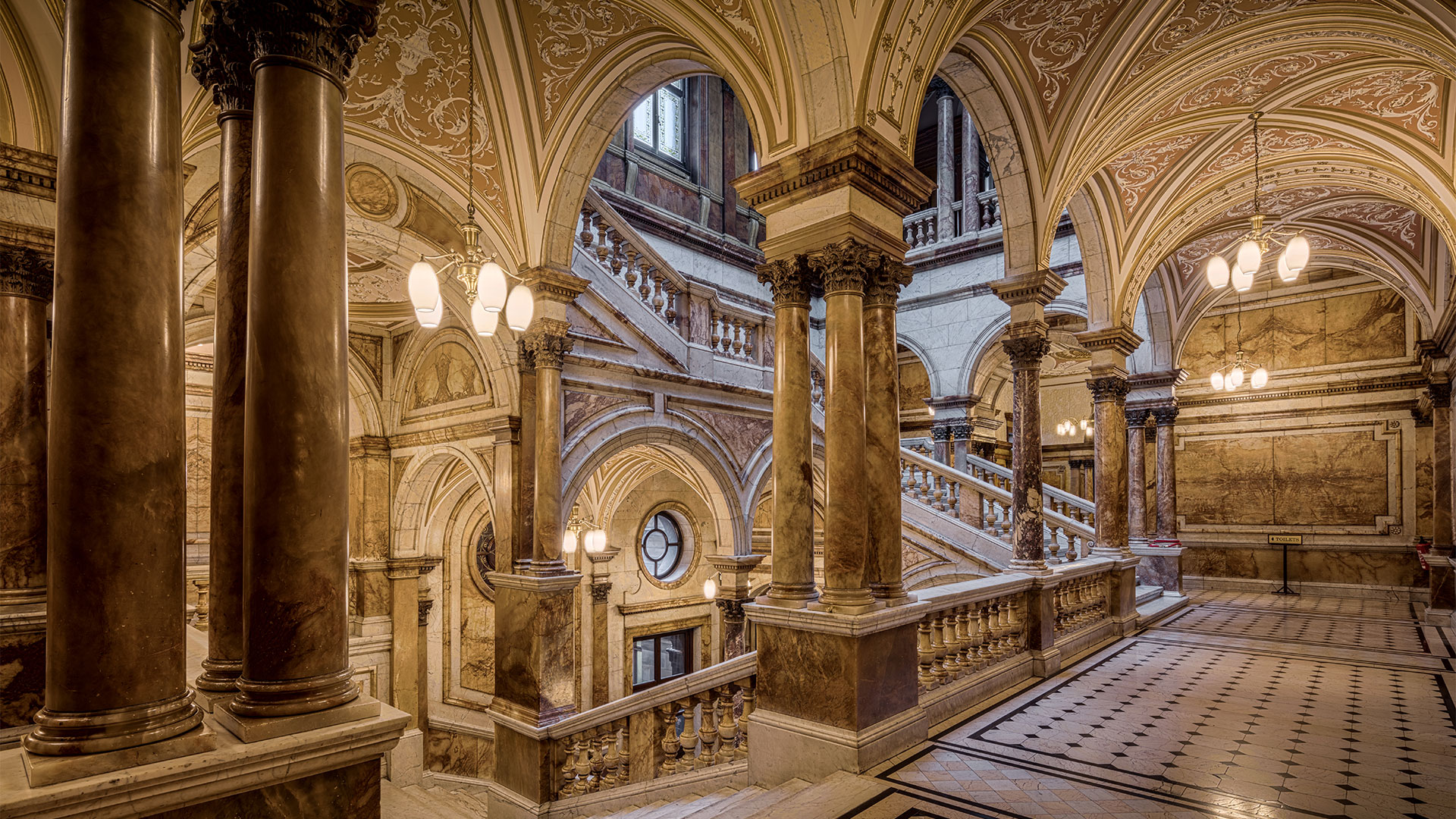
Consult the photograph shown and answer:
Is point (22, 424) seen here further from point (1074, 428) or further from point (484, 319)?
point (1074, 428)

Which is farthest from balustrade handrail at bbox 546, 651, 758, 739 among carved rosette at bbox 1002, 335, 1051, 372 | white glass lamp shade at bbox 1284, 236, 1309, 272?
white glass lamp shade at bbox 1284, 236, 1309, 272

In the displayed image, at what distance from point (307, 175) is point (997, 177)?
243 inches

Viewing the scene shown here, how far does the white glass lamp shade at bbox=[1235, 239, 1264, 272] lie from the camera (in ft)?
22.2

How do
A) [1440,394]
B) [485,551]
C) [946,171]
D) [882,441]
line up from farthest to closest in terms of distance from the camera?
[946,171]
[485,551]
[1440,394]
[882,441]

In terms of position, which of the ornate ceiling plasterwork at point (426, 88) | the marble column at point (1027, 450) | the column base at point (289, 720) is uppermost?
the ornate ceiling plasterwork at point (426, 88)

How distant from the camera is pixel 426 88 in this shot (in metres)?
6.58

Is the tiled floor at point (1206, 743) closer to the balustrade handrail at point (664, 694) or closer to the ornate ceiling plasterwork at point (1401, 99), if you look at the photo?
the balustrade handrail at point (664, 694)

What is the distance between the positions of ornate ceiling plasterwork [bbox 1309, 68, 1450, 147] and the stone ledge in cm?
964

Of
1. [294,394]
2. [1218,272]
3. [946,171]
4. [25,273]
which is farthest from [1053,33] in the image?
[946,171]

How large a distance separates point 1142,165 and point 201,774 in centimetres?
1001

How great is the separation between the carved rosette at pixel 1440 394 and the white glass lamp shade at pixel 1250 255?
7.15 meters

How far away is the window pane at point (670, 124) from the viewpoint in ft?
47.9

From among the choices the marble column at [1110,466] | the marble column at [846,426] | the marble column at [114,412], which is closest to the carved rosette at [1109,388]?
the marble column at [1110,466]

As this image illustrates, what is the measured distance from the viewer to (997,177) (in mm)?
7074
